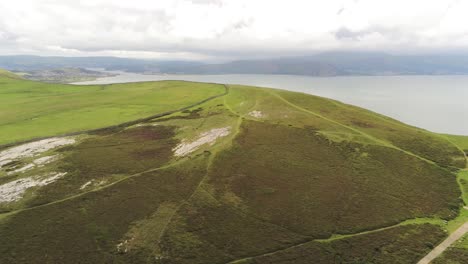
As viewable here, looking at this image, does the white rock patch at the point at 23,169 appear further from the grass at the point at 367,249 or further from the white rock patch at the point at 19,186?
the grass at the point at 367,249

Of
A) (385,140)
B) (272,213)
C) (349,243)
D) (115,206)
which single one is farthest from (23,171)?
(385,140)

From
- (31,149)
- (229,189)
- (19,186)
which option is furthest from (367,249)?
(31,149)

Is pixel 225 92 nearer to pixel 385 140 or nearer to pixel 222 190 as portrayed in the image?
pixel 385 140

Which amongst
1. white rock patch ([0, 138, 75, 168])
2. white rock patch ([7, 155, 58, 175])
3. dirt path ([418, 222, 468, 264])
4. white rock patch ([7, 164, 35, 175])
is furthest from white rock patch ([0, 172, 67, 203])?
dirt path ([418, 222, 468, 264])

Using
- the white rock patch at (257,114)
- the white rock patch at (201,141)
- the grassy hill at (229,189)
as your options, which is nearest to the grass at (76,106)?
the grassy hill at (229,189)

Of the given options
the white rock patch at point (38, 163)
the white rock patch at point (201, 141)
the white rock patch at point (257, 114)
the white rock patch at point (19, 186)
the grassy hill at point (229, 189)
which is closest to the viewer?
the grassy hill at point (229, 189)

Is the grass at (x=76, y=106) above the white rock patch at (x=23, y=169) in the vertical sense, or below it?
above
